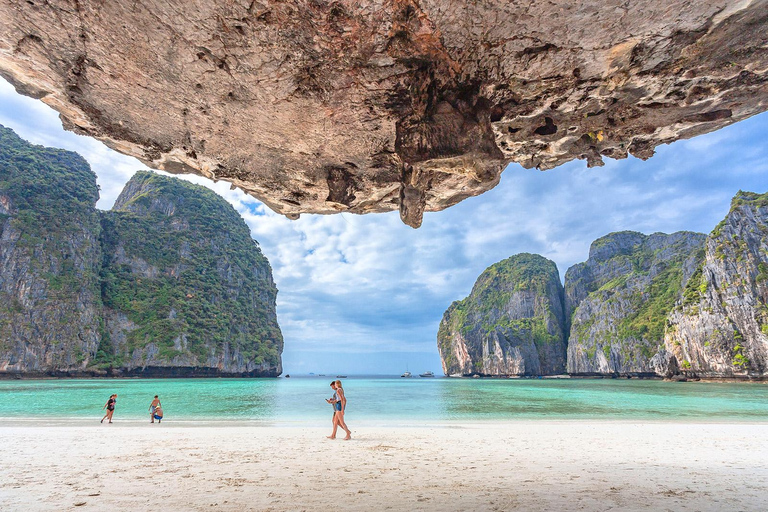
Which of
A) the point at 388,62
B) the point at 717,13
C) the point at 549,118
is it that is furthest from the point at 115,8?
the point at 717,13

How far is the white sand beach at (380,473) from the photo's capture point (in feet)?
13.4

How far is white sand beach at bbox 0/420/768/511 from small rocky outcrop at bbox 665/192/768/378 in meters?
51.0

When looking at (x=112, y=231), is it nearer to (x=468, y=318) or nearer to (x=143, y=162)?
(x=143, y=162)

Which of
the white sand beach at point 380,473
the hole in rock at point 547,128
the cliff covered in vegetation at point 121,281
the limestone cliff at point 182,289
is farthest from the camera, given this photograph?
the limestone cliff at point 182,289

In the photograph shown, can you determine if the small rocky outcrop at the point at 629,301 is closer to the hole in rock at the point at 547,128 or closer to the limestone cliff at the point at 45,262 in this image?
the hole in rock at the point at 547,128

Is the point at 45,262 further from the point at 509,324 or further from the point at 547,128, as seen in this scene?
the point at 509,324

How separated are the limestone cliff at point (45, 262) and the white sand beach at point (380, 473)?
59993mm

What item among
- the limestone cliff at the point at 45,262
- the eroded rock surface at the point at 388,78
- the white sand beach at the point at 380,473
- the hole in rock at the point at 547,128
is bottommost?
the white sand beach at the point at 380,473

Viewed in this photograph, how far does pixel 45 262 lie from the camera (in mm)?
57906

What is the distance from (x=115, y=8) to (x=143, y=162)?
8.64 feet

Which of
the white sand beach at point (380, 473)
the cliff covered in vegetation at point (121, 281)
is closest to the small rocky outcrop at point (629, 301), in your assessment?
the white sand beach at point (380, 473)

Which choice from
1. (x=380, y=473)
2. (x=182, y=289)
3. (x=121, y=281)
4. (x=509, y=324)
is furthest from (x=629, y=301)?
(x=121, y=281)

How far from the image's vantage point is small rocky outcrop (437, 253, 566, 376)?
302 ft

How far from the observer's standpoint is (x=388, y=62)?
10.7 ft
